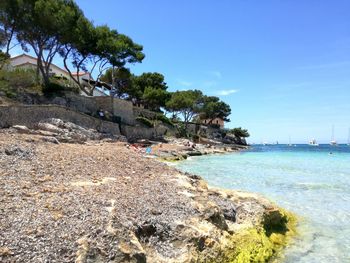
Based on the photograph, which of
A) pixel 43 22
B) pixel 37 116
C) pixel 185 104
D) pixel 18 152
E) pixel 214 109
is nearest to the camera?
pixel 18 152

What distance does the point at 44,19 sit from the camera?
111 feet

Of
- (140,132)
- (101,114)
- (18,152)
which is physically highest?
(101,114)

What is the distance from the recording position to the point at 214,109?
285 ft

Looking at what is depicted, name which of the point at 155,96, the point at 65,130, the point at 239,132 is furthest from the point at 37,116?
the point at 239,132

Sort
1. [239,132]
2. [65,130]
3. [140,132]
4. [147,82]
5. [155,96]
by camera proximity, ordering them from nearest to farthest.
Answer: [65,130]
[140,132]
[155,96]
[147,82]
[239,132]

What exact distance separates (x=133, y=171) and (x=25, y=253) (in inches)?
297

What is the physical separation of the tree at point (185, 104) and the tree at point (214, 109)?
8.11ft

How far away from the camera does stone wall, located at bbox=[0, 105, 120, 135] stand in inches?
985

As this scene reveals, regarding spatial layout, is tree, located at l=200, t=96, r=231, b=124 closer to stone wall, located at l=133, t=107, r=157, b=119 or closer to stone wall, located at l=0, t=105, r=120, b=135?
stone wall, located at l=133, t=107, r=157, b=119

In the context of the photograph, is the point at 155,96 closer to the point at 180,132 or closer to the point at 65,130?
the point at 180,132

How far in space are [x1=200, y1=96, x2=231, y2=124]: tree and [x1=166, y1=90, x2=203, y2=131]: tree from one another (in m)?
2.47

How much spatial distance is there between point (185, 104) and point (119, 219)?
6486cm

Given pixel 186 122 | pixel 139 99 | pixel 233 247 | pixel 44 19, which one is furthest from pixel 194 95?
pixel 233 247

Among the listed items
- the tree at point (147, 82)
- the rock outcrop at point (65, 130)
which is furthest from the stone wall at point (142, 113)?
the rock outcrop at point (65, 130)
